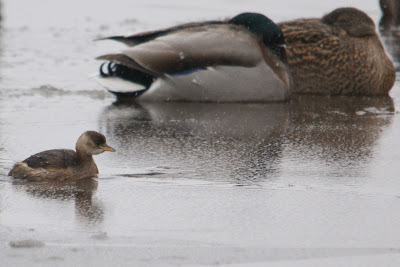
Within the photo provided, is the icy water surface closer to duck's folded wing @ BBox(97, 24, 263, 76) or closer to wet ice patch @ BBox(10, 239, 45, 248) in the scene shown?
wet ice patch @ BBox(10, 239, 45, 248)

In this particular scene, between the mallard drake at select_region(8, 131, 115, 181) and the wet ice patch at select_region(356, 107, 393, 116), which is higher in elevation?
the mallard drake at select_region(8, 131, 115, 181)

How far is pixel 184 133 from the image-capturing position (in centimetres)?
597

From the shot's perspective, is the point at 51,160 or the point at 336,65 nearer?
the point at 51,160

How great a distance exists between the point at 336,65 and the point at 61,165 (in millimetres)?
4176

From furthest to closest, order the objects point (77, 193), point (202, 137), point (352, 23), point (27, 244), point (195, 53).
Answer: point (352, 23), point (195, 53), point (202, 137), point (77, 193), point (27, 244)

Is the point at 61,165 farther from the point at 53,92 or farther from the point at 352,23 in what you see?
the point at 352,23

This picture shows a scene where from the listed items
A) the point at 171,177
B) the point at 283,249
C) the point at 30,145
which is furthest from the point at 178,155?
the point at 283,249

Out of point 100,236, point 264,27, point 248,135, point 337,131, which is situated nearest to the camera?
point 100,236

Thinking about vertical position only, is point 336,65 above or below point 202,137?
above

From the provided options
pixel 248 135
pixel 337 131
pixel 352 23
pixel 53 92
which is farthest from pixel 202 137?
pixel 352 23

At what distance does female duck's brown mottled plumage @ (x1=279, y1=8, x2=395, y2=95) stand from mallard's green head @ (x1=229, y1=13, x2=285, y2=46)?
561mm

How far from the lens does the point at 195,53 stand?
720cm

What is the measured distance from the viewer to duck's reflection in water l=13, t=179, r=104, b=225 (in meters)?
3.86

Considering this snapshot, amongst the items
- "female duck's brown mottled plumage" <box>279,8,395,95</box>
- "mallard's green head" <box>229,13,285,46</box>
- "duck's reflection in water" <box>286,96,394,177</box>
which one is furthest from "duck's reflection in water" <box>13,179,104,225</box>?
"female duck's brown mottled plumage" <box>279,8,395,95</box>
